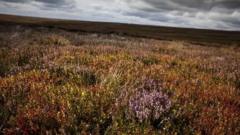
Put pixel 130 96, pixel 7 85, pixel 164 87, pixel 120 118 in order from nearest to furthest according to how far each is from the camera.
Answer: pixel 120 118 → pixel 130 96 → pixel 7 85 → pixel 164 87

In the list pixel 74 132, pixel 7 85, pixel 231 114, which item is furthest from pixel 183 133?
pixel 7 85

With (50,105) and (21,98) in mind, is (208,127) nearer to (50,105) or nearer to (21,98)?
(50,105)

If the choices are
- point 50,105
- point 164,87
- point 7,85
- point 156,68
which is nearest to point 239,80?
point 156,68

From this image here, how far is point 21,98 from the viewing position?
3.60m

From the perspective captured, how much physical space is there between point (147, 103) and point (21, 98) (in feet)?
5.90

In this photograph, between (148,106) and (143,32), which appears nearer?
(148,106)

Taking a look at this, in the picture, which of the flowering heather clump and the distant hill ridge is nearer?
the flowering heather clump

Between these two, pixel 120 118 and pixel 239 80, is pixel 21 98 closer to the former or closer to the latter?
pixel 120 118

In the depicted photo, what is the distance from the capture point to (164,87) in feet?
14.4

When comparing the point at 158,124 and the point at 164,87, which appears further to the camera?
the point at 164,87

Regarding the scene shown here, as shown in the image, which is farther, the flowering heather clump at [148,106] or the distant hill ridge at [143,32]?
the distant hill ridge at [143,32]

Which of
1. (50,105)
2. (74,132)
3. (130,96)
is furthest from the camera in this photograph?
(130,96)

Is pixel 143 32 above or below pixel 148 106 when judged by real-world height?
below

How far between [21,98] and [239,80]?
4.85 m
